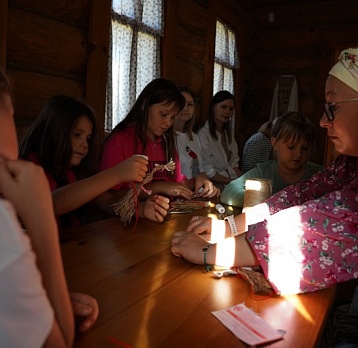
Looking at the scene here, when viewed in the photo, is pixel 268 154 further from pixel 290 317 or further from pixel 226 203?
pixel 290 317

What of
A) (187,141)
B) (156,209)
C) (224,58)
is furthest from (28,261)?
(224,58)

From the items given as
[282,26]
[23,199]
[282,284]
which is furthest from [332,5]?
[23,199]

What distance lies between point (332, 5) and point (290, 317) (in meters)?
5.58

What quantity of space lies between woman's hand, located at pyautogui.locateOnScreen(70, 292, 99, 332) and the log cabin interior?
5.77ft

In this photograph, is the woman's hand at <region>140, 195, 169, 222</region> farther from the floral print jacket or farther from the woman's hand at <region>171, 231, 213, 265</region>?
the floral print jacket

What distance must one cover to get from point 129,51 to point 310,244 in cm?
263

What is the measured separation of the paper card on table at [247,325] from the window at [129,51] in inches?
96.1

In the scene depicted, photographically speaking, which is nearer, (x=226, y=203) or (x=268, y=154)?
(x=226, y=203)

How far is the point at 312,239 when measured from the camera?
95 centimetres

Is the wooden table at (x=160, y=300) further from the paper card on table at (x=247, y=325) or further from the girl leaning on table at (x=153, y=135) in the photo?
the girl leaning on table at (x=153, y=135)

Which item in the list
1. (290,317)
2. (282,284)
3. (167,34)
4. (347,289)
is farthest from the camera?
(167,34)

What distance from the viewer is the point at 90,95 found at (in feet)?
9.23

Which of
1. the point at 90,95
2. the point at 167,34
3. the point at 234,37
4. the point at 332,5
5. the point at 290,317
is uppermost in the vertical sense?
the point at 332,5

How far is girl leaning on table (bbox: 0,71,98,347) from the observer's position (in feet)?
1.50
